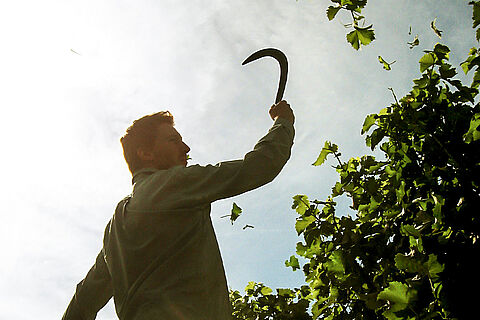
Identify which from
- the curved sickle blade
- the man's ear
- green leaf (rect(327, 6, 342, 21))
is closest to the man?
the man's ear

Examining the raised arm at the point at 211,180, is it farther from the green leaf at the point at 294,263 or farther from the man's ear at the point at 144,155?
the green leaf at the point at 294,263

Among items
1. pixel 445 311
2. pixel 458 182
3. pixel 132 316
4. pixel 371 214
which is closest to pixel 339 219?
pixel 371 214

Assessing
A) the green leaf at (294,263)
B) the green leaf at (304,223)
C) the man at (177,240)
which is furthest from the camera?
the green leaf at (294,263)

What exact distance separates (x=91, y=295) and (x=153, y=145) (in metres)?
1.00

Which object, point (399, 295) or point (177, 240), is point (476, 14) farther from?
point (177, 240)

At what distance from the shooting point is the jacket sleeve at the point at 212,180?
7.41ft

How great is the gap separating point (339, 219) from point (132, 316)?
205 centimetres

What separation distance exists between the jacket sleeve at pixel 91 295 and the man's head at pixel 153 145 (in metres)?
0.67

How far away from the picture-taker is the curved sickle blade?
306cm

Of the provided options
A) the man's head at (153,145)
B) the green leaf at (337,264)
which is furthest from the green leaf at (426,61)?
the man's head at (153,145)

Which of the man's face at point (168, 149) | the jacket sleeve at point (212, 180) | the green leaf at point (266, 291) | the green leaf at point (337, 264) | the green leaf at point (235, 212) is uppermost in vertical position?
the man's face at point (168, 149)

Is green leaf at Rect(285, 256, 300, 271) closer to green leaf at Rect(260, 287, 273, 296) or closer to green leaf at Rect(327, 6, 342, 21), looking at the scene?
green leaf at Rect(260, 287, 273, 296)

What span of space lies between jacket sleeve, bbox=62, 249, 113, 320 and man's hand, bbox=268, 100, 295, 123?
1419 mm

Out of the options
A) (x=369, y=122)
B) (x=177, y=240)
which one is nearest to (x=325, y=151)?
(x=369, y=122)
